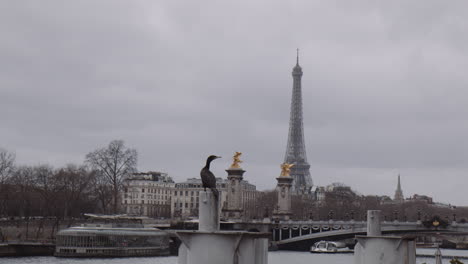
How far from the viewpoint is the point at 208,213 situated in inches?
316

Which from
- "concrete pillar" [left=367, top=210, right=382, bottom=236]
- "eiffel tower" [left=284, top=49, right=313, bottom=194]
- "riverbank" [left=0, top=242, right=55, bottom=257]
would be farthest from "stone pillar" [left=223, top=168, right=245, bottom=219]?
"eiffel tower" [left=284, top=49, right=313, bottom=194]

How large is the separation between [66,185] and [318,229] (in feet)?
88.1

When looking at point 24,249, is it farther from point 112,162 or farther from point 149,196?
point 149,196

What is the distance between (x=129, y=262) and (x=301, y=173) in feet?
430

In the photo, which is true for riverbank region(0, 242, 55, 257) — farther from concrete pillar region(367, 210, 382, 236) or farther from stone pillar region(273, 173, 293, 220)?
concrete pillar region(367, 210, 382, 236)

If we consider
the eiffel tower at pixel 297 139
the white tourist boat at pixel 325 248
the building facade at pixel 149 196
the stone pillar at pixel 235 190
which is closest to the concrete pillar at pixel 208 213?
the white tourist boat at pixel 325 248

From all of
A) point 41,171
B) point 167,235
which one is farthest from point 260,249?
point 41,171

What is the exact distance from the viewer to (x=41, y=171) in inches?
3228

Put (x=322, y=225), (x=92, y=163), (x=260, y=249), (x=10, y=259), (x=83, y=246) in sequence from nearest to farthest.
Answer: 1. (x=260, y=249)
2. (x=10, y=259)
3. (x=83, y=246)
4. (x=322, y=225)
5. (x=92, y=163)

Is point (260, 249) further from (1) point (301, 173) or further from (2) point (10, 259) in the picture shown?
(1) point (301, 173)

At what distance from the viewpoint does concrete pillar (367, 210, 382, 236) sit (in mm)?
12594

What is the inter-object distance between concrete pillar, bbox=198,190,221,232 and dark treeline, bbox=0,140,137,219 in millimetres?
64919

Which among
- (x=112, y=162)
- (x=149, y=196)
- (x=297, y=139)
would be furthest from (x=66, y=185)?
(x=297, y=139)

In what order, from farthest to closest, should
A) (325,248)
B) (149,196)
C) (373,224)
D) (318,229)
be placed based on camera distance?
1. (149,196)
2. (318,229)
3. (325,248)
4. (373,224)
